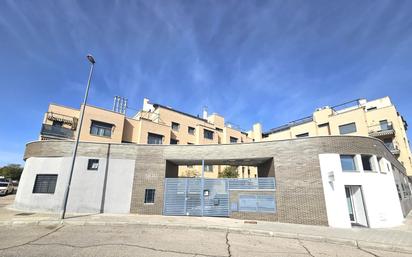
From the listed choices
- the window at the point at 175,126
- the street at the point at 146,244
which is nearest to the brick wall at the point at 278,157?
the street at the point at 146,244

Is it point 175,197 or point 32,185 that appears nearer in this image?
point 175,197

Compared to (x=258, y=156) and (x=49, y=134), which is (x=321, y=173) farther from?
(x=49, y=134)

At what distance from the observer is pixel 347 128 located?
2992 cm

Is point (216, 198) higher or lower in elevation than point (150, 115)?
lower

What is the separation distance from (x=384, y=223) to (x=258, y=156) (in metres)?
8.33

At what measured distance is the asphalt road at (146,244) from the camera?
679 cm

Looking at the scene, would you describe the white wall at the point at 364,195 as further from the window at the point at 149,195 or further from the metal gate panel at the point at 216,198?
the window at the point at 149,195

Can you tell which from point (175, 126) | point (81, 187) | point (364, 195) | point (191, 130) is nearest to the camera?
point (364, 195)

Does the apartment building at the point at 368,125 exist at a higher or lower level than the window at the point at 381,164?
higher

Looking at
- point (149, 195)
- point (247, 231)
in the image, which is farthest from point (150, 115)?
point (247, 231)

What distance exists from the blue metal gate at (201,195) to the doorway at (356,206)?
18.5 ft

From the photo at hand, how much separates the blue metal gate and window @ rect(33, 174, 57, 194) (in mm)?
8506

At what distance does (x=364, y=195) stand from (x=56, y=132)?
27852 mm

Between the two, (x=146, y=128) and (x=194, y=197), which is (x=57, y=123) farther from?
(x=194, y=197)
